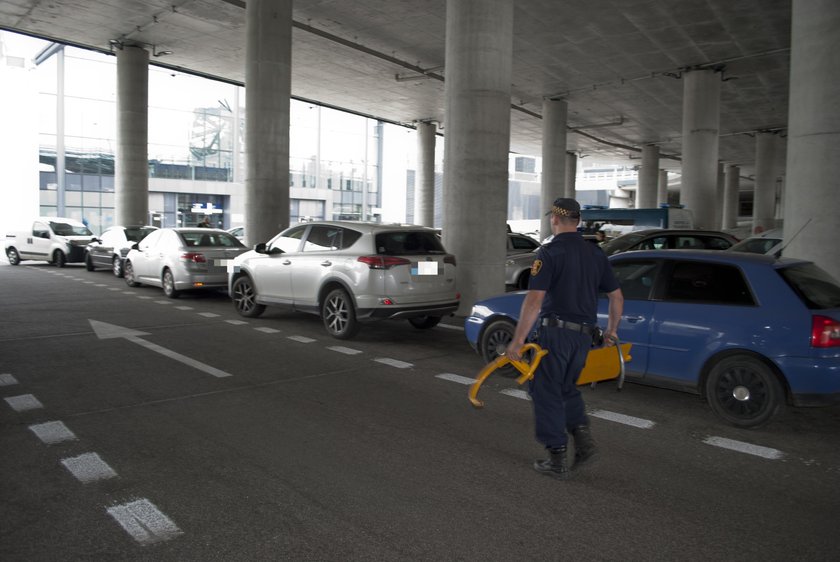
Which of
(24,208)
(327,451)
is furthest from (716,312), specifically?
(24,208)

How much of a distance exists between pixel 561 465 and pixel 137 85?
27.5 meters

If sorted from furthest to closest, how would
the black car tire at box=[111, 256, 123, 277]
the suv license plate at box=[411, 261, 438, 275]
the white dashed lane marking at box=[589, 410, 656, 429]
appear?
the black car tire at box=[111, 256, 123, 277] < the suv license plate at box=[411, 261, 438, 275] < the white dashed lane marking at box=[589, 410, 656, 429]

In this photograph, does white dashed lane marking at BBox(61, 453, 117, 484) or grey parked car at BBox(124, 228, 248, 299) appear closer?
white dashed lane marking at BBox(61, 453, 117, 484)

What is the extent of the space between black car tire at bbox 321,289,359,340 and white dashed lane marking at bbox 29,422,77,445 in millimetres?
4508

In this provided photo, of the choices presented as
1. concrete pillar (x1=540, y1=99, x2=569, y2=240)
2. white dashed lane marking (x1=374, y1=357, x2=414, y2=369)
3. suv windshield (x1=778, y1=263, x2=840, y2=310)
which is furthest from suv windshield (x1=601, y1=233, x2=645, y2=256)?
concrete pillar (x1=540, y1=99, x2=569, y2=240)

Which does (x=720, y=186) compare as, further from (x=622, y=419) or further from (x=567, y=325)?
(x=567, y=325)

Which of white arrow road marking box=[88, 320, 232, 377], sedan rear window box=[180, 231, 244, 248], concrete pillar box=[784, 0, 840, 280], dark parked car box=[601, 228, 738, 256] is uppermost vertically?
concrete pillar box=[784, 0, 840, 280]

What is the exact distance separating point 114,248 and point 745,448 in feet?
60.8

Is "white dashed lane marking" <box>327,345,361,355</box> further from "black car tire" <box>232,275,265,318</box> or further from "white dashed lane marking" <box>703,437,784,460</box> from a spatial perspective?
"white dashed lane marking" <box>703,437,784,460</box>

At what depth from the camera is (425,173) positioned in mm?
43969

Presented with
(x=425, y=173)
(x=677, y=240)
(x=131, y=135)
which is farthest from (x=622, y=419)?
(x=425, y=173)

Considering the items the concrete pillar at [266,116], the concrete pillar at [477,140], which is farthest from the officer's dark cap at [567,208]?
the concrete pillar at [266,116]

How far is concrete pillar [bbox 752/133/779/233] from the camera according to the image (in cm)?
4284

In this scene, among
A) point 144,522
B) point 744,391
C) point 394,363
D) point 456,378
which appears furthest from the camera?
point 394,363
